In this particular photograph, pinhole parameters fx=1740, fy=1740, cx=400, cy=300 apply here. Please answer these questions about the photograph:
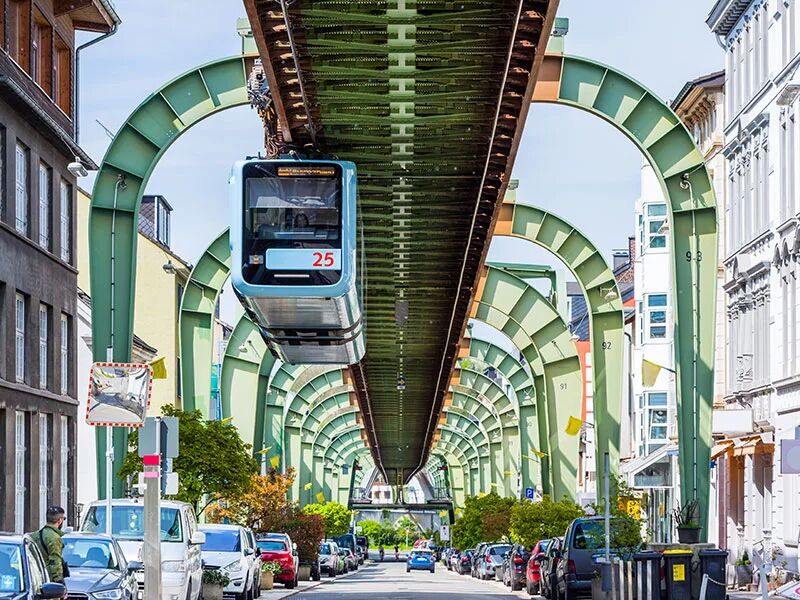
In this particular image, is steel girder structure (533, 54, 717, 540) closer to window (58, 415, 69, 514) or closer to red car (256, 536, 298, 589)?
window (58, 415, 69, 514)

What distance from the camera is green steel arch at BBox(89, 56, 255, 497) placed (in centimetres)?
3297

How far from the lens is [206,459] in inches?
1534

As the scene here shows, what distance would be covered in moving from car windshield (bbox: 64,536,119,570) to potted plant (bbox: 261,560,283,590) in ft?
78.4

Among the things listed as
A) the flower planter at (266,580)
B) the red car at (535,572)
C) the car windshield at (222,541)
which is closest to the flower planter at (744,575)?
the red car at (535,572)

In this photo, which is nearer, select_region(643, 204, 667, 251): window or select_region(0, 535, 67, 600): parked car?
select_region(0, 535, 67, 600): parked car

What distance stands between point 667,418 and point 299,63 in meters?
51.4

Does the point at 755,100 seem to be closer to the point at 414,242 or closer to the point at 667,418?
the point at 414,242

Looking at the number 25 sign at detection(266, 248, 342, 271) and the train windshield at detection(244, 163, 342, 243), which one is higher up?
the train windshield at detection(244, 163, 342, 243)

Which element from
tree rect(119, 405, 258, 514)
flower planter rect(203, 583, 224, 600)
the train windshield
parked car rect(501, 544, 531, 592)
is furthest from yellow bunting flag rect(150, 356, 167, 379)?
parked car rect(501, 544, 531, 592)

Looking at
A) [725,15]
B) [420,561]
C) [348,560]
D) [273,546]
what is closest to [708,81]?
[725,15]

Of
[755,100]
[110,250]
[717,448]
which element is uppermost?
[755,100]

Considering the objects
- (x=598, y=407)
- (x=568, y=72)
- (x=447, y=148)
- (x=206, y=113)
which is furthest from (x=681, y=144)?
(x=598, y=407)

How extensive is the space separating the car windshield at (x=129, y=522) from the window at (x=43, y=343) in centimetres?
1291

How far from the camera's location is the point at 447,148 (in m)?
30.3
